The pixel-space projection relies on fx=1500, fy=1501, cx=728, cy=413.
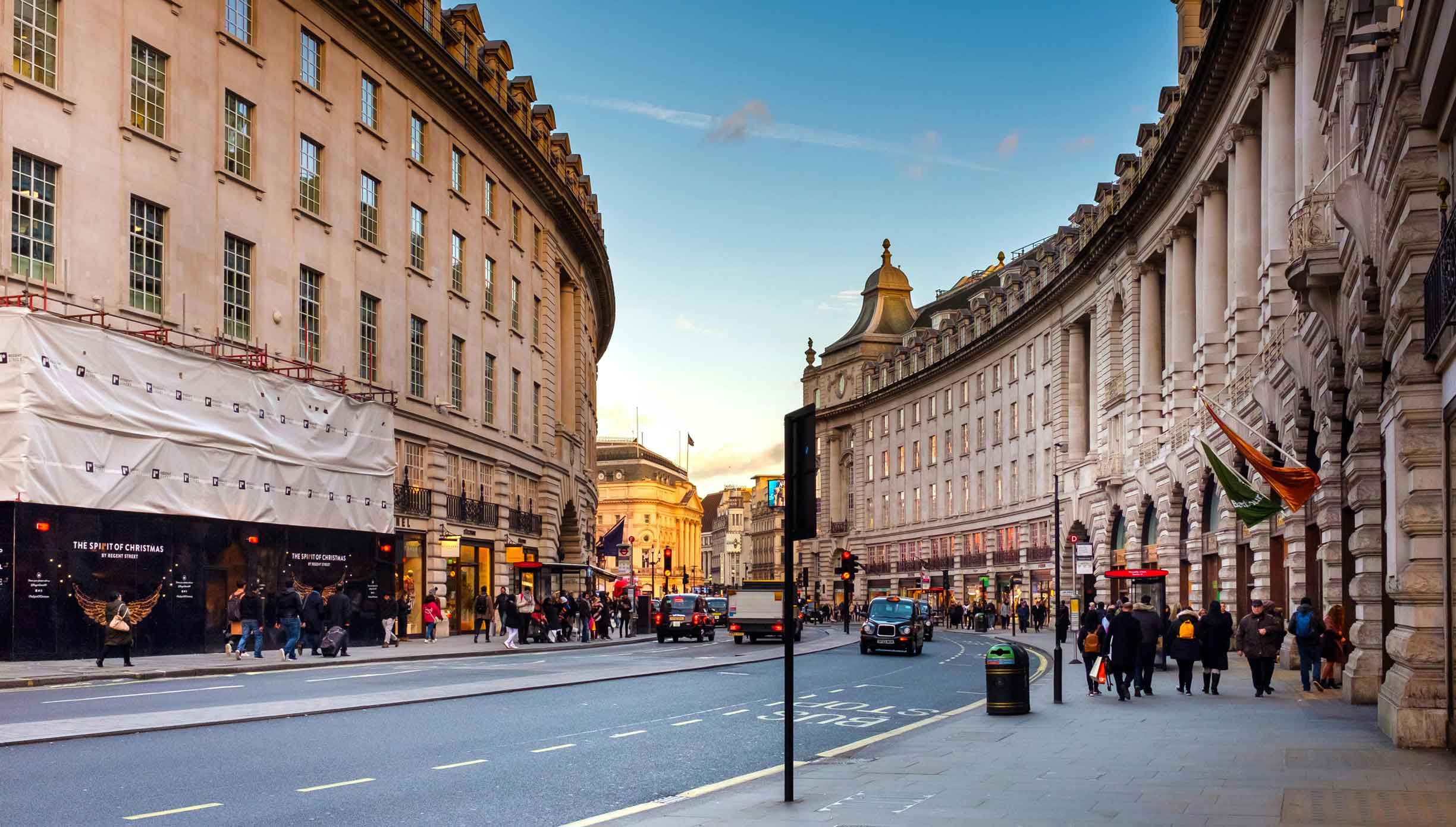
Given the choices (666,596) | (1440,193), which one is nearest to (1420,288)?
(1440,193)

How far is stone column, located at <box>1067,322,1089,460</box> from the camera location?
7406 cm

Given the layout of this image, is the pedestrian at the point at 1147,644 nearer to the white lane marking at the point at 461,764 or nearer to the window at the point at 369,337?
the white lane marking at the point at 461,764

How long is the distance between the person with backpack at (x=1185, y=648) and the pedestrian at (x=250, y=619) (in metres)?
19.4

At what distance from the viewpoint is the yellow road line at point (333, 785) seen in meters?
12.8

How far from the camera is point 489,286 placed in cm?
5538

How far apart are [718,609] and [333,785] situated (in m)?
51.7

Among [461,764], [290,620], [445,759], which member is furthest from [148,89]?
[461,764]

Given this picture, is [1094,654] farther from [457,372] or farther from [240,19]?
[457,372]

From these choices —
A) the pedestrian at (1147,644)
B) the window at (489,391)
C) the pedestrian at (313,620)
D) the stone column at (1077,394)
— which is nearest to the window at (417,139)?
the window at (489,391)

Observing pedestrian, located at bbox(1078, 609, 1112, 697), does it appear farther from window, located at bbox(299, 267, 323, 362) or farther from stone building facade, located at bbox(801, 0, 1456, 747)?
window, located at bbox(299, 267, 323, 362)

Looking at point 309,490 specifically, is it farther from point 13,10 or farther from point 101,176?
point 13,10

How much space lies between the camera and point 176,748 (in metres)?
15.4

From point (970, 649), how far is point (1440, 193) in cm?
3675

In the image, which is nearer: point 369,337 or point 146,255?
point 146,255
